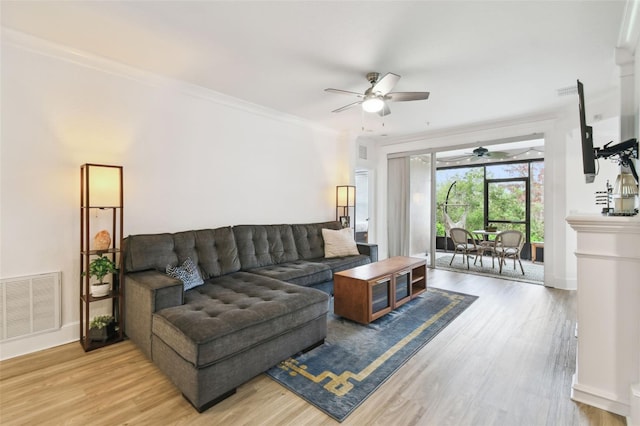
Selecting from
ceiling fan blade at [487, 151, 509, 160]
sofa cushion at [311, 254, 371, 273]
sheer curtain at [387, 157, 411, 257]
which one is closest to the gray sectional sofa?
sofa cushion at [311, 254, 371, 273]

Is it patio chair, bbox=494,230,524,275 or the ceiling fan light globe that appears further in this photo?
patio chair, bbox=494,230,524,275

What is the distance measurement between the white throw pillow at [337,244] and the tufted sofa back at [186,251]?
4.79ft

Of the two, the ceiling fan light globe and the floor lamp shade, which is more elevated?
the ceiling fan light globe

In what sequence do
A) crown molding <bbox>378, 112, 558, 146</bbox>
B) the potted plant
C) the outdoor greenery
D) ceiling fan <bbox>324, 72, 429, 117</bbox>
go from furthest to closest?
the outdoor greenery → crown molding <bbox>378, 112, 558, 146</bbox> → ceiling fan <bbox>324, 72, 429, 117</bbox> → the potted plant

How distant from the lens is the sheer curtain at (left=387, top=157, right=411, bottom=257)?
6.22 meters

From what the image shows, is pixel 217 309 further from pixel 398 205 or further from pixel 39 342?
pixel 398 205

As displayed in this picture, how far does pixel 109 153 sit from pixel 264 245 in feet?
A: 6.40

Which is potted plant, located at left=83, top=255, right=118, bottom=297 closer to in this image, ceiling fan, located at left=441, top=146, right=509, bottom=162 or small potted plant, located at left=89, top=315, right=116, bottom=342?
small potted plant, located at left=89, top=315, right=116, bottom=342

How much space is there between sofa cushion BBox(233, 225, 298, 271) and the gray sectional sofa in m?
0.01

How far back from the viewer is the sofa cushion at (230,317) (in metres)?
1.79

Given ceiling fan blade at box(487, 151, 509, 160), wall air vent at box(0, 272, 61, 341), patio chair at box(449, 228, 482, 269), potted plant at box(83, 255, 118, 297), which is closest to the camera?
wall air vent at box(0, 272, 61, 341)

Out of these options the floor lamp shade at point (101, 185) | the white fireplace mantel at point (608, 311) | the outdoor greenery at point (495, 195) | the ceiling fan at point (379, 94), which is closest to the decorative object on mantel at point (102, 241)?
the floor lamp shade at point (101, 185)

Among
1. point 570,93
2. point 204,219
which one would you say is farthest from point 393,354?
point 570,93

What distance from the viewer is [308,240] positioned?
4461 mm
